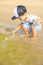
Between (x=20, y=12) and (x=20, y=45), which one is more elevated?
(x=20, y=12)

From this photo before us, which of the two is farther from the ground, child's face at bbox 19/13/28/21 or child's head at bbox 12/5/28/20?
child's head at bbox 12/5/28/20

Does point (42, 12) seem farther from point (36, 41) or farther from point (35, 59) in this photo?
point (35, 59)

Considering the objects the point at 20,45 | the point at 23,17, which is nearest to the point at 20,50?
the point at 20,45

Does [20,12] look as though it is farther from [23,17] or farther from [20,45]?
[20,45]

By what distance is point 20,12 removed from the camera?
108cm

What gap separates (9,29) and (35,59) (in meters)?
0.24

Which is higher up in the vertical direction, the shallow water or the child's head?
the child's head

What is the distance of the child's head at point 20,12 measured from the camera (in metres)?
1.08

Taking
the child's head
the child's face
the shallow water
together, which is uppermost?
the child's head

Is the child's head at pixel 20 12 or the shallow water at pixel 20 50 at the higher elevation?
the child's head at pixel 20 12

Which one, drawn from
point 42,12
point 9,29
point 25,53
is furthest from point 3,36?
point 42,12

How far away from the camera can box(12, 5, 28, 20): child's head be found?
1085 millimetres

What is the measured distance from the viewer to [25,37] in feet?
3.59


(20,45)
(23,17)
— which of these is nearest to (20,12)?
(23,17)
